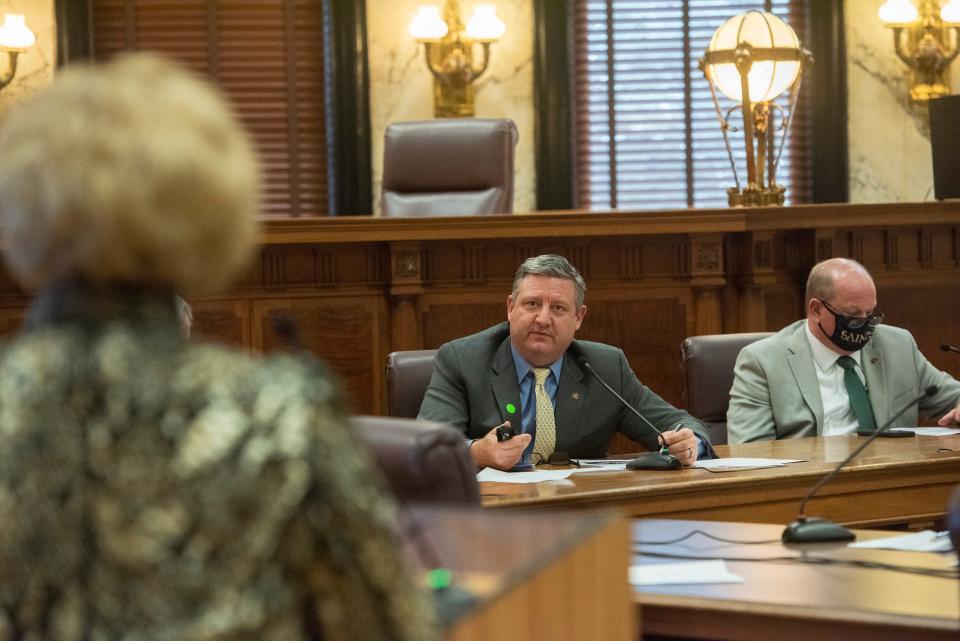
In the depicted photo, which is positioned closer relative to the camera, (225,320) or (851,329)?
(851,329)

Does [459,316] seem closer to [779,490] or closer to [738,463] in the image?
[738,463]

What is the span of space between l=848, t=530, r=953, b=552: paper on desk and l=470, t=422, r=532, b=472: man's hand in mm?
1137

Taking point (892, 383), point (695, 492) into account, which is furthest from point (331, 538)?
point (892, 383)

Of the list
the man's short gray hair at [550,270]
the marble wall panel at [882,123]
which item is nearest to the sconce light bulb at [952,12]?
the marble wall panel at [882,123]

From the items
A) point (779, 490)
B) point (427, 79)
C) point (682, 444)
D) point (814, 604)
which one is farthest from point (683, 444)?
point (427, 79)

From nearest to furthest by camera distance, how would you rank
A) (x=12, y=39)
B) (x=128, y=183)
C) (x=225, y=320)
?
(x=128, y=183) < (x=225, y=320) < (x=12, y=39)

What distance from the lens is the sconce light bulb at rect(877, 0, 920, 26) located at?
839 centimetres

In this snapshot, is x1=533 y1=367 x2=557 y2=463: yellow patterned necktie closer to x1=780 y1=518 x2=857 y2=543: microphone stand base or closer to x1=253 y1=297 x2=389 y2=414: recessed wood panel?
x1=780 y1=518 x2=857 y2=543: microphone stand base

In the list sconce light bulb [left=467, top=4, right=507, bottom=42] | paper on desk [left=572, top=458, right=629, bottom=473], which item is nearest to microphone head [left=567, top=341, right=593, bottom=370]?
paper on desk [left=572, top=458, right=629, bottom=473]

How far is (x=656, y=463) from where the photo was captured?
3316 mm

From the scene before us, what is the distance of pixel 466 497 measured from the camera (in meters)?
2.08

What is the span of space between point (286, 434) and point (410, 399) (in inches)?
119

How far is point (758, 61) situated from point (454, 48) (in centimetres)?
254

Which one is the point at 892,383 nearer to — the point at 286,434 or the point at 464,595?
the point at 464,595
